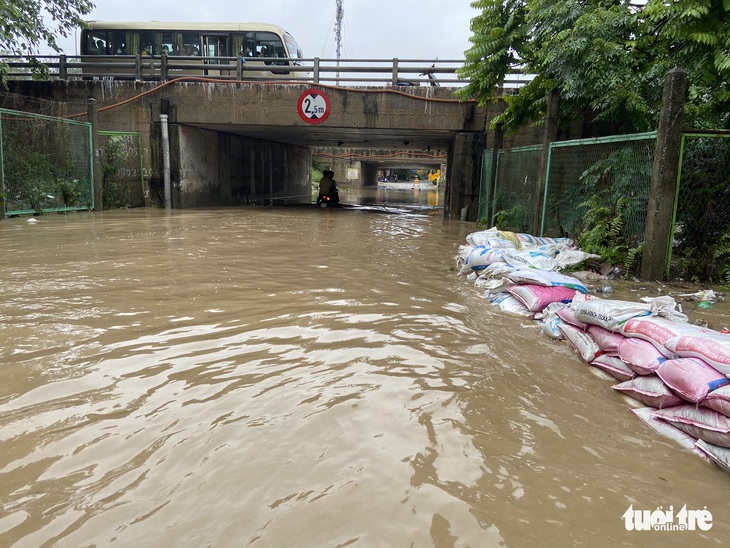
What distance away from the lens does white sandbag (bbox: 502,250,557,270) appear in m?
6.11

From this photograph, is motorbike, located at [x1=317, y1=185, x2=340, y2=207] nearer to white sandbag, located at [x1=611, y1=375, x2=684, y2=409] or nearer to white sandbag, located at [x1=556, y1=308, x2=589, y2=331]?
white sandbag, located at [x1=556, y1=308, x2=589, y2=331]

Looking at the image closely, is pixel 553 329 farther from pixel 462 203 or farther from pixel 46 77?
pixel 46 77

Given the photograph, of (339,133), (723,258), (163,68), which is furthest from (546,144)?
(163,68)

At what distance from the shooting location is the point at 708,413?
2547 mm

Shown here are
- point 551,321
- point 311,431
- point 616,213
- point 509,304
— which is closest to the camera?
point 311,431

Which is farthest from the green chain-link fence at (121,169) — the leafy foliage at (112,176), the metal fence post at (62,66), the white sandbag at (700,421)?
the white sandbag at (700,421)

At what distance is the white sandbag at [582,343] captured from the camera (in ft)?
12.0

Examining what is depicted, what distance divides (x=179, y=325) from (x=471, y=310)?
257 centimetres

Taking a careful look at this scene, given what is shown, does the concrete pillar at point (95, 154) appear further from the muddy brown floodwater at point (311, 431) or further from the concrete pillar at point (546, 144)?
the concrete pillar at point (546, 144)

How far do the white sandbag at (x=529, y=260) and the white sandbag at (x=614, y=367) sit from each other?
2.43 m

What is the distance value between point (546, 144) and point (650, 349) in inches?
247

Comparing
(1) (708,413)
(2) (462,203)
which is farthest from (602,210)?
(2) (462,203)

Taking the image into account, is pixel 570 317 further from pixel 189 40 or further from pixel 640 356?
pixel 189 40

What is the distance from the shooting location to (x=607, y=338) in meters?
3.59
